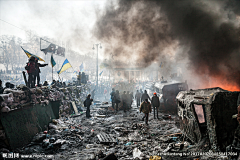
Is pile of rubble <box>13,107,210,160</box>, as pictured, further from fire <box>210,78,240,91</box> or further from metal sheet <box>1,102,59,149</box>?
fire <box>210,78,240,91</box>

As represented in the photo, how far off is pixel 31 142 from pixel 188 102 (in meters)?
5.61

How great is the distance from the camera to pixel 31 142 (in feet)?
14.5

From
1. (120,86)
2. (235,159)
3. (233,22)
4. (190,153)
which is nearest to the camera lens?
(235,159)

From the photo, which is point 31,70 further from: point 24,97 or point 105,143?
point 105,143

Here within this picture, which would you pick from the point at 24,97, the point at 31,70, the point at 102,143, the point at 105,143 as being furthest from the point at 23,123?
the point at 105,143

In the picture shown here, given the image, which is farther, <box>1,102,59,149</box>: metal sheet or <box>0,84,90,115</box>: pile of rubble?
<box>0,84,90,115</box>: pile of rubble

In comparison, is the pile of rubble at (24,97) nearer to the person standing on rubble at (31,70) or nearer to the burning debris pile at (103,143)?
the person standing on rubble at (31,70)

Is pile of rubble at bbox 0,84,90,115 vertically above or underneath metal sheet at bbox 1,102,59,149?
above

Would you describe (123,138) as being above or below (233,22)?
below

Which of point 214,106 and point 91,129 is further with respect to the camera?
point 91,129

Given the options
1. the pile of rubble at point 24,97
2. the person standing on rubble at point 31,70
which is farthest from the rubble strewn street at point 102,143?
the person standing on rubble at point 31,70

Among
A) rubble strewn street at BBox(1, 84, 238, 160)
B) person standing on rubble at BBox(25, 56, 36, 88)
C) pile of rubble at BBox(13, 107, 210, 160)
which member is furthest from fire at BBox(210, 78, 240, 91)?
person standing on rubble at BBox(25, 56, 36, 88)

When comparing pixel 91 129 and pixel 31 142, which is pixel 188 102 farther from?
pixel 31 142

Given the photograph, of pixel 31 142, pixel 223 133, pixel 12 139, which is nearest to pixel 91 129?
pixel 31 142
